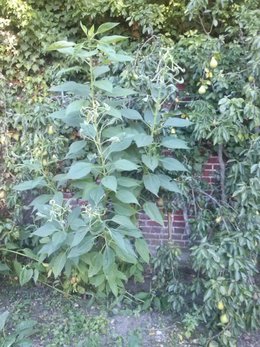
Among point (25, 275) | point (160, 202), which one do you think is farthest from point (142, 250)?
point (25, 275)

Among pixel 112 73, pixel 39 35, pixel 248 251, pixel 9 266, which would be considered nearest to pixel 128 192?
pixel 248 251

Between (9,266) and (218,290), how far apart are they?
213 cm

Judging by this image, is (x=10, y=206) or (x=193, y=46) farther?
(x=10, y=206)

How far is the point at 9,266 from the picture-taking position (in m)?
3.96

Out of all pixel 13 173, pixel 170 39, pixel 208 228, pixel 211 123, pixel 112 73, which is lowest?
pixel 208 228

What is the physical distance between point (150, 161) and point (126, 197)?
321 mm

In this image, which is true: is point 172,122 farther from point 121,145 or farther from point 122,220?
point 122,220

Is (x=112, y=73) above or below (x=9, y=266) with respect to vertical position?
above

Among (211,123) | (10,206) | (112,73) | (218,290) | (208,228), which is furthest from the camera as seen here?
(10,206)

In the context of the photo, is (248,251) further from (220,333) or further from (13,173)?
(13,173)

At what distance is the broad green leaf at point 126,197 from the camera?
2809mm

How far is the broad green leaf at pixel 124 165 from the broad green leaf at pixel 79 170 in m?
0.19

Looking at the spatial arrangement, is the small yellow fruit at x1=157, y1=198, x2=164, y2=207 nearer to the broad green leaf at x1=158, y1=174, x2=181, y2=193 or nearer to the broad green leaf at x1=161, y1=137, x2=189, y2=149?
the broad green leaf at x1=158, y1=174, x2=181, y2=193

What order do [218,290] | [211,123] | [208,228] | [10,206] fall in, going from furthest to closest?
[10,206] → [208,228] → [211,123] → [218,290]
